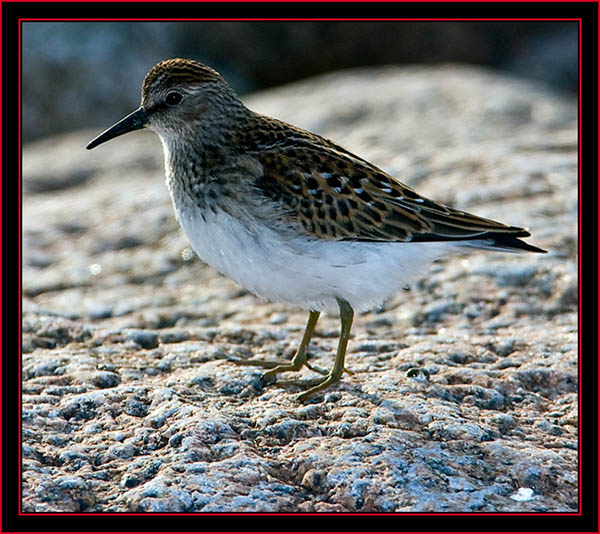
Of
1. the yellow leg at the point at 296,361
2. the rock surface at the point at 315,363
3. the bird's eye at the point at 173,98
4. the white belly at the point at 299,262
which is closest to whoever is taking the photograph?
the rock surface at the point at 315,363

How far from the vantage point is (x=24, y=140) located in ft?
47.1

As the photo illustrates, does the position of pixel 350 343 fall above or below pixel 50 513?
above

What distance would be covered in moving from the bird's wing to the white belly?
0.10 m

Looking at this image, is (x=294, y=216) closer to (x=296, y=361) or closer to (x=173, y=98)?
(x=296, y=361)

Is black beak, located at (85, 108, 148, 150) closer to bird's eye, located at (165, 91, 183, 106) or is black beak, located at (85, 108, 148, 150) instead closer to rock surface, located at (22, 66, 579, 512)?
bird's eye, located at (165, 91, 183, 106)

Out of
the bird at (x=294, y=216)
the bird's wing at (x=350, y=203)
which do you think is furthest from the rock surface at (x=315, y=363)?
the bird's wing at (x=350, y=203)

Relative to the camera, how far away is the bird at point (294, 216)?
6.17 m

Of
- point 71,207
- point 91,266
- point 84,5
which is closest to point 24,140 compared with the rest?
point 71,207

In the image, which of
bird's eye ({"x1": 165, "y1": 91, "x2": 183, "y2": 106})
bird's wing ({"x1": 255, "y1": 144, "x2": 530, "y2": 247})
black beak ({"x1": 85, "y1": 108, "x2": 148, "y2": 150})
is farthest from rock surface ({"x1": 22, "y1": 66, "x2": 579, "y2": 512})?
bird's eye ({"x1": 165, "y1": 91, "x2": 183, "y2": 106})

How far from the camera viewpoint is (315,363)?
695 cm

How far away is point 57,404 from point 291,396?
1.61m

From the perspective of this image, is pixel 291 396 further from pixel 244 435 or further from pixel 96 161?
pixel 96 161

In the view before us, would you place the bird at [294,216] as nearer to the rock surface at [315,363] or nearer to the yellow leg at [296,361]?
the yellow leg at [296,361]

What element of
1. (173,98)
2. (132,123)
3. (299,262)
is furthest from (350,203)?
(132,123)
